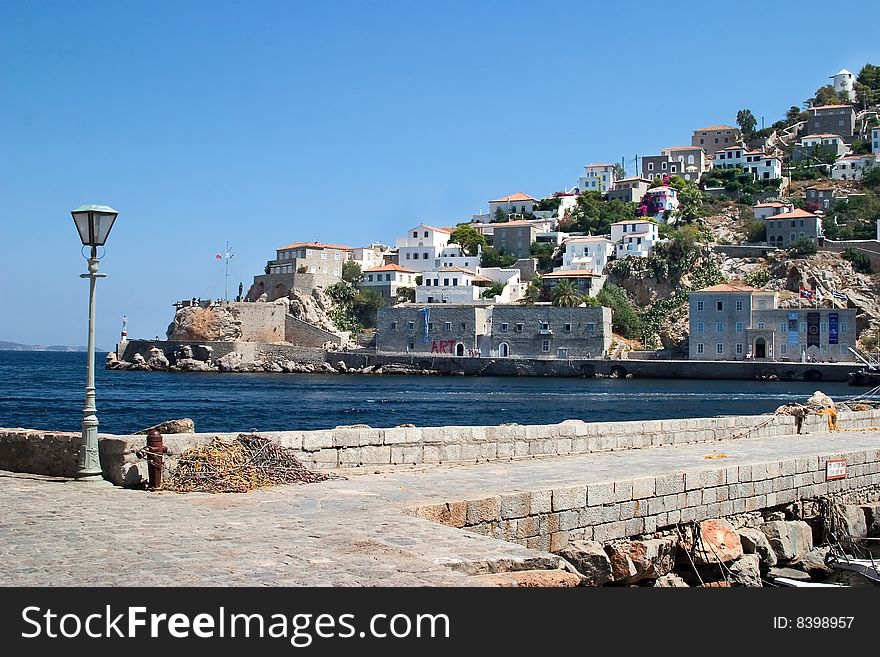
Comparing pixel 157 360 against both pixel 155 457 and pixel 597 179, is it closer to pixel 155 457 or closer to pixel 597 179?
pixel 597 179

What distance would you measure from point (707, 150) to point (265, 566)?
14261 cm

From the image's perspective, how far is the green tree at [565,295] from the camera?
87.8 m

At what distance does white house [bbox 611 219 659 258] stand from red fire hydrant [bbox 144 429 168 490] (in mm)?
90359

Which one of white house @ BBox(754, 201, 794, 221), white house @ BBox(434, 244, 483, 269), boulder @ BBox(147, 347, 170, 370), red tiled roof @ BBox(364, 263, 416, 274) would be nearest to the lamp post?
boulder @ BBox(147, 347, 170, 370)

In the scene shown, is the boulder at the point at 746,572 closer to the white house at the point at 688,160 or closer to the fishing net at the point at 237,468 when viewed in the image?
the fishing net at the point at 237,468

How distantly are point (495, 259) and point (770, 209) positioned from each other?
31.2 metres

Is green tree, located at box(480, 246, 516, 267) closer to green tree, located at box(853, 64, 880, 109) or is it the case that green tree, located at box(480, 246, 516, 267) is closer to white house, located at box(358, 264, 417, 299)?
white house, located at box(358, 264, 417, 299)

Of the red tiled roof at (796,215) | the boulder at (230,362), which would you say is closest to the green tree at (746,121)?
the red tiled roof at (796,215)

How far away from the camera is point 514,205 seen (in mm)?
123188

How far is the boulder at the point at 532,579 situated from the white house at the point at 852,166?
126 meters

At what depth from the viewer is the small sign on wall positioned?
14930 millimetres

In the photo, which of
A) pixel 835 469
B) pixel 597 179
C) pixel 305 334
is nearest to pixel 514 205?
pixel 597 179
